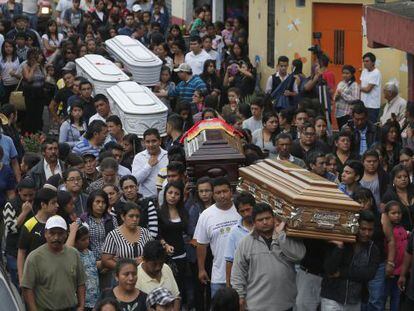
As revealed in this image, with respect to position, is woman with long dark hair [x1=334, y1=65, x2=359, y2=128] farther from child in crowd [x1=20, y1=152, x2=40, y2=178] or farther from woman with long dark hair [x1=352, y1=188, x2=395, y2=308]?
woman with long dark hair [x1=352, y1=188, x2=395, y2=308]

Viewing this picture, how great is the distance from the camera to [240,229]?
44.7ft

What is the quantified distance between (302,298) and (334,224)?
1.44 m

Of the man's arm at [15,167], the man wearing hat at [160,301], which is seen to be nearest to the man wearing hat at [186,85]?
the man's arm at [15,167]

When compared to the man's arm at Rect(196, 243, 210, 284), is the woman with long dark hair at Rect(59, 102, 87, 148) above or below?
above

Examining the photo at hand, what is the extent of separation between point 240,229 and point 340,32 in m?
12.9

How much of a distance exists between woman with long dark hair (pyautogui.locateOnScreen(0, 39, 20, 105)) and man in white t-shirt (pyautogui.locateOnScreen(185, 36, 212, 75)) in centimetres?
320

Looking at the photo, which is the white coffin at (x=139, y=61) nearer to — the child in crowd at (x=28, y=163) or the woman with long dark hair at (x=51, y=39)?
the woman with long dark hair at (x=51, y=39)

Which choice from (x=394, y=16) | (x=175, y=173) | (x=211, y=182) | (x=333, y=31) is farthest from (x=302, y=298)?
(x=333, y=31)

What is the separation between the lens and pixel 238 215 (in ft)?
46.4

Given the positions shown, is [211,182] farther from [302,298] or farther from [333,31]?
[333,31]

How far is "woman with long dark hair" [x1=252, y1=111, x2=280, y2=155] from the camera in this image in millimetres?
18219

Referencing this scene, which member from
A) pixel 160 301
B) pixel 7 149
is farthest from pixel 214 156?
pixel 160 301

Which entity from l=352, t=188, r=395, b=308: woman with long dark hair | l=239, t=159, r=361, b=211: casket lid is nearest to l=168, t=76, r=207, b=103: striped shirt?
l=352, t=188, r=395, b=308: woman with long dark hair

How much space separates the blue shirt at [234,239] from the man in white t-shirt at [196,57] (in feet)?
39.8
